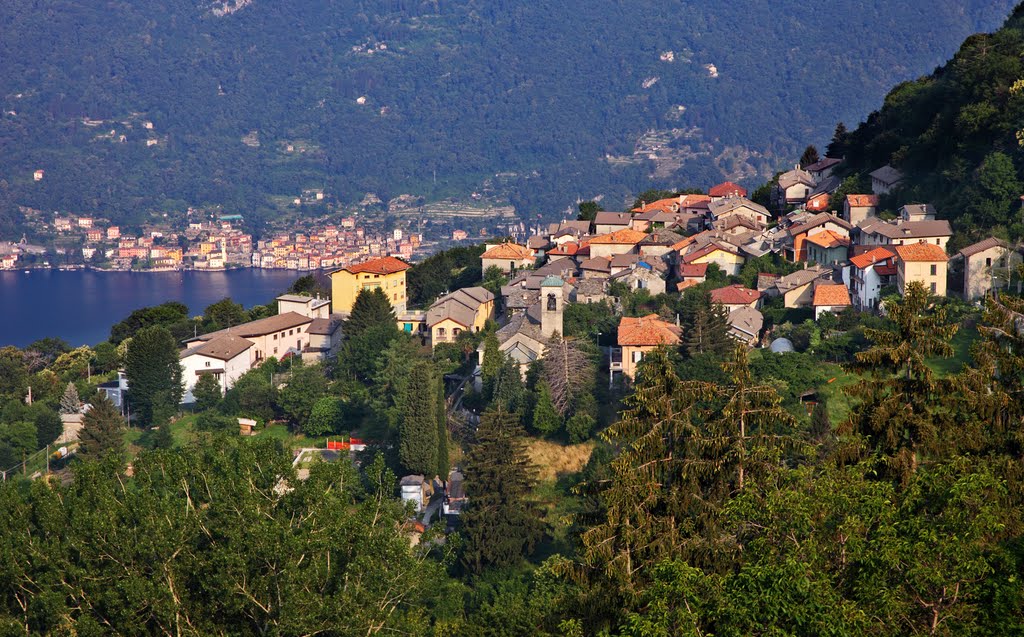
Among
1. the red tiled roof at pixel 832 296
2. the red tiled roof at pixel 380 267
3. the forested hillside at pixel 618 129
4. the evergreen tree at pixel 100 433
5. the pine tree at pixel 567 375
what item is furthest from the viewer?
the forested hillside at pixel 618 129

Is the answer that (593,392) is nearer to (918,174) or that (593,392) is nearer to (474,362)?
(474,362)

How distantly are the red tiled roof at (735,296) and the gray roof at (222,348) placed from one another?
46.8ft

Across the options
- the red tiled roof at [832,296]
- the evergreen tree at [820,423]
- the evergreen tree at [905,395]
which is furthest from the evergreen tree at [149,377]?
the evergreen tree at [905,395]

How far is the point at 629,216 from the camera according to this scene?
48250mm

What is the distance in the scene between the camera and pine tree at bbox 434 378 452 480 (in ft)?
94.0

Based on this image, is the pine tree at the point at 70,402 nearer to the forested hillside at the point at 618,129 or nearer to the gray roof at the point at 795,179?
the gray roof at the point at 795,179

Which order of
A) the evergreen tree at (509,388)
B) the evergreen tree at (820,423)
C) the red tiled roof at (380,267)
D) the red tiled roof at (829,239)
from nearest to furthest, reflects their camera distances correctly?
the evergreen tree at (820,423) < the evergreen tree at (509,388) < the red tiled roof at (829,239) < the red tiled roof at (380,267)

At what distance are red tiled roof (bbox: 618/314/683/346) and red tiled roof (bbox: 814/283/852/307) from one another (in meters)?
3.52

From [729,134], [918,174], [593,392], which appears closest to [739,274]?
[918,174]

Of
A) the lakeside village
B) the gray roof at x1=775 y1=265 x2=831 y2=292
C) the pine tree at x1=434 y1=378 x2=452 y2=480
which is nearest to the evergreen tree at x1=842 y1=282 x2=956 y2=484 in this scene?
the pine tree at x1=434 y1=378 x2=452 y2=480

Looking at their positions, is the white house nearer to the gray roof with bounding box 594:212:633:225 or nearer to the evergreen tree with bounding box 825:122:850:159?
the gray roof with bounding box 594:212:633:225

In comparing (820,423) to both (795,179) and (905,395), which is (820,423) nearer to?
(905,395)

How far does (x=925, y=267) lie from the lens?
30734 mm

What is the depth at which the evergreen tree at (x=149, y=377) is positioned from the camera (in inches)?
1469
